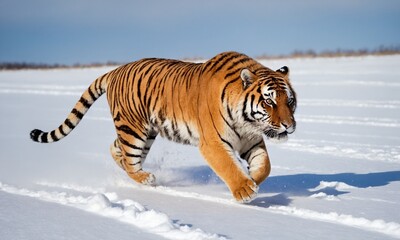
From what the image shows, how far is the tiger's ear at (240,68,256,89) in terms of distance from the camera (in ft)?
15.4

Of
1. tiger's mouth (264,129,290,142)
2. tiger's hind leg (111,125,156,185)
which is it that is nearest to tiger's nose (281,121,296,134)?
tiger's mouth (264,129,290,142)

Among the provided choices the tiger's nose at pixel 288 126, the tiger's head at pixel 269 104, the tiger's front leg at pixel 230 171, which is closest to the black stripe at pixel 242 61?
the tiger's head at pixel 269 104

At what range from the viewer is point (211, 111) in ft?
16.2

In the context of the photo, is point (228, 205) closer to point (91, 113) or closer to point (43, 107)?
point (91, 113)

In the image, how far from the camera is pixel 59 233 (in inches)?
128

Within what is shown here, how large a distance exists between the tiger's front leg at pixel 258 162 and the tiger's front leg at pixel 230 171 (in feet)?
0.88

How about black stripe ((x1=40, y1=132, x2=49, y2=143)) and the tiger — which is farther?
black stripe ((x1=40, y1=132, x2=49, y2=143))

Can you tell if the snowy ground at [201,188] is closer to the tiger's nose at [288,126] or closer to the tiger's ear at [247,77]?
the tiger's nose at [288,126]

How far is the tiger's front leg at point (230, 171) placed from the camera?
178 inches

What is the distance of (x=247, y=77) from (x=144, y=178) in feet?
5.51

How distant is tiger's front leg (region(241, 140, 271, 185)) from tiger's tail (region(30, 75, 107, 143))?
2240 millimetres

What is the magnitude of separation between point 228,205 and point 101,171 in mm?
2614

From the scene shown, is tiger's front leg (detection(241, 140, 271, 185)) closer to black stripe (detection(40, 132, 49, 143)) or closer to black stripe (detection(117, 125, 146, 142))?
black stripe (detection(117, 125, 146, 142))

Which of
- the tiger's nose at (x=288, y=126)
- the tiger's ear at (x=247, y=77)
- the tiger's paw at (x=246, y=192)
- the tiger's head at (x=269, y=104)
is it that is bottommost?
the tiger's paw at (x=246, y=192)
